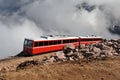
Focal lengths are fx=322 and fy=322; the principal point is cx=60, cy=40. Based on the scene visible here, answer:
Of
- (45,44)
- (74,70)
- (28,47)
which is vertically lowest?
(74,70)

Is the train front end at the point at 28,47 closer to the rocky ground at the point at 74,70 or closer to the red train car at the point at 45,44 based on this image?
the red train car at the point at 45,44

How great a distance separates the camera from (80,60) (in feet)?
115

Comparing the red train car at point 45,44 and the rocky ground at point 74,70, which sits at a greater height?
the red train car at point 45,44

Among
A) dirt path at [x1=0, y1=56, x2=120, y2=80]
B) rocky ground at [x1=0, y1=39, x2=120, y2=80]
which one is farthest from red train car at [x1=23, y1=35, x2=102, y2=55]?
dirt path at [x1=0, y1=56, x2=120, y2=80]

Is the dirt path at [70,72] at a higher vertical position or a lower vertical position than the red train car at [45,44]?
lower

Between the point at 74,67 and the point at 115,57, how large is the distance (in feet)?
23.3

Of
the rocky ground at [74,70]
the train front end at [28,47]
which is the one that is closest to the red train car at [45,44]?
the train front end at [28,47]

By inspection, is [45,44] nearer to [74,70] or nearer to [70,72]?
[74,70]

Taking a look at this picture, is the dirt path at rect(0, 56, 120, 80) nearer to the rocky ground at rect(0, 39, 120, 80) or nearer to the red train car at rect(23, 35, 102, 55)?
the rocky ground at rect(0, 39, 120, 80)

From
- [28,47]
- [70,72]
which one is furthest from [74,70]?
[28,47]

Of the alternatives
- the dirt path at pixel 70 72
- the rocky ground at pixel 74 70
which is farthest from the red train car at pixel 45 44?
the dirt path at pixel 70 72

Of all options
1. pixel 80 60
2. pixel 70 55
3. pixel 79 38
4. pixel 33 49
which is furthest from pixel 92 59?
pixel 79 38

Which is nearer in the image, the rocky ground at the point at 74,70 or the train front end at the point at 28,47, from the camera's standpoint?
the rocky ground at the point at 74,70

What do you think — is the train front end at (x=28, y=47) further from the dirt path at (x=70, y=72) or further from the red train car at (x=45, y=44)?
the dirt path at (x=70, y=72)
